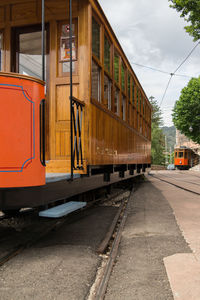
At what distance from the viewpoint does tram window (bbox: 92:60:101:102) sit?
430 cm

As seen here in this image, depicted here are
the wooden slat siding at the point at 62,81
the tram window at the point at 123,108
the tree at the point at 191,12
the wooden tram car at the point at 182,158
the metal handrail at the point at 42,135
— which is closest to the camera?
the metal handrail at the point at 42,135

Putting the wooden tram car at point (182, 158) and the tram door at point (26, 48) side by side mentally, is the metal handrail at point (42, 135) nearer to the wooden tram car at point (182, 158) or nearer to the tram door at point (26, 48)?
the tram door at point (26, 48)

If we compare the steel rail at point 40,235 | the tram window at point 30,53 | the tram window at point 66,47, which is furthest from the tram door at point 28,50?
the steel rail at point 40,235

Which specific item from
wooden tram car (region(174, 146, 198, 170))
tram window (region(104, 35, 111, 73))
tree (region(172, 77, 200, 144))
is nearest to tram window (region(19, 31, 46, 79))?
tram window (region(104, 35, 111, 73))

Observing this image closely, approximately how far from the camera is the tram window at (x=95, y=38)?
4.28 m

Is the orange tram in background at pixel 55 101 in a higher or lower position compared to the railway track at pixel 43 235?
higher

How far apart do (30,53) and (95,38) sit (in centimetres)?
109

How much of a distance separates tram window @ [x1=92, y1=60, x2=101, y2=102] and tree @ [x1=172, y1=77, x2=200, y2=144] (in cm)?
2566

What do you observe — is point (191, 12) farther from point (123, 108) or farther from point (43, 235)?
point (43, 235)

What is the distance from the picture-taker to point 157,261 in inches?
112

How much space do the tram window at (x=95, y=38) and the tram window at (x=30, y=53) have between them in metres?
0.83

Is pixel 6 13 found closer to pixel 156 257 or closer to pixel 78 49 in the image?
pixel 78 49

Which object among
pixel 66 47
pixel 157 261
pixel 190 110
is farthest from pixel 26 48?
pixel 190 110

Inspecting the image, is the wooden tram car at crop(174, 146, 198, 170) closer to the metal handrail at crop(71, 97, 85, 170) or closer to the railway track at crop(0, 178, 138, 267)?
the railway track at crop(0, 178, 138, 267)
